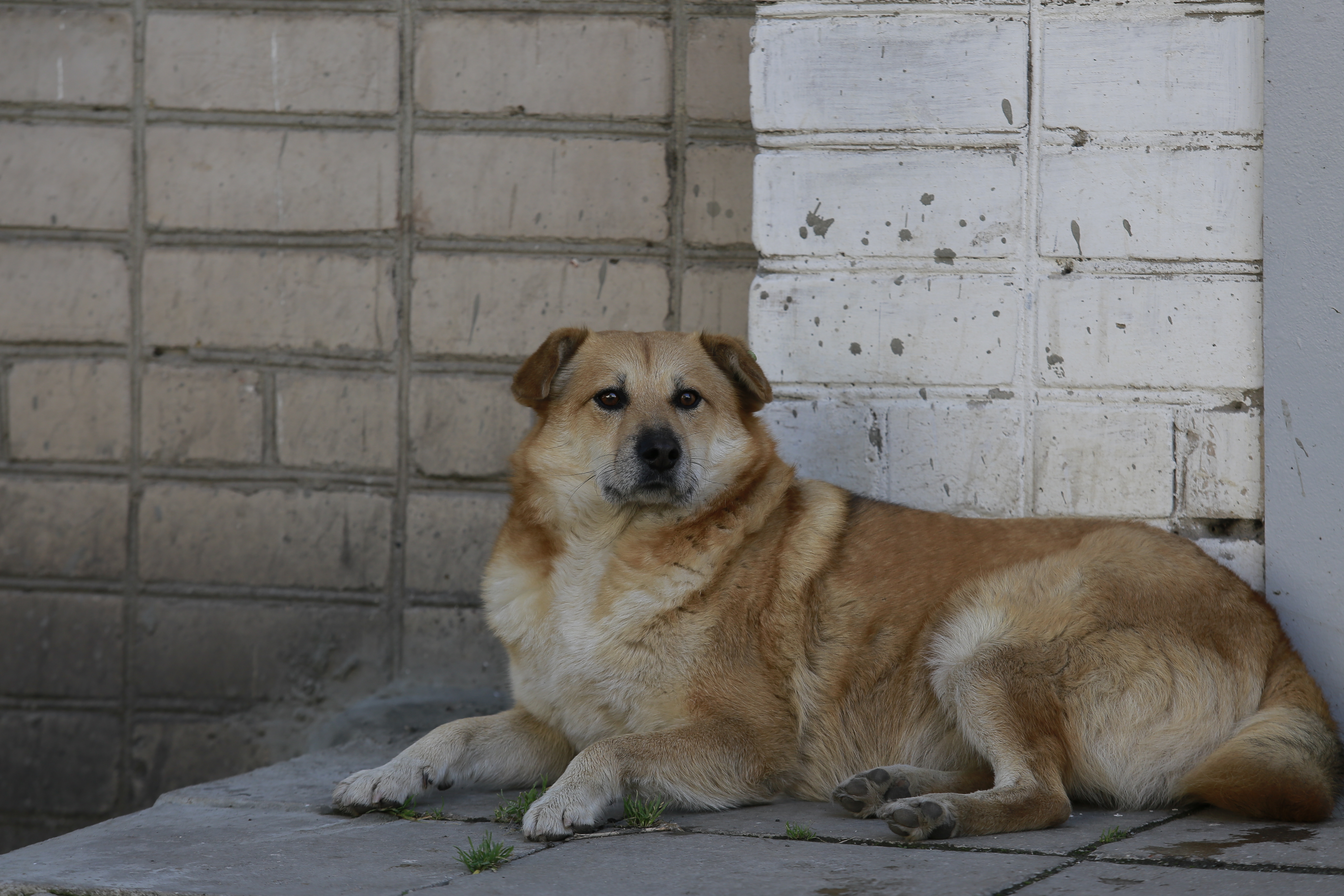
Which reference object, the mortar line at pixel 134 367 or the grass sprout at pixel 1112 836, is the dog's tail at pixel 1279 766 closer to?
the grass sprout at pixel 1112 836

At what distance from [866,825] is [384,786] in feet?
3.89

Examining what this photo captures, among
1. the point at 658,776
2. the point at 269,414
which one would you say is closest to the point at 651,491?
the point at 658,776

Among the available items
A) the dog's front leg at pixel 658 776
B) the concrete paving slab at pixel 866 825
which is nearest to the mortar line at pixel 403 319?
the dog's front leg at pixel 658 776

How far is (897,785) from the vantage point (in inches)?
115

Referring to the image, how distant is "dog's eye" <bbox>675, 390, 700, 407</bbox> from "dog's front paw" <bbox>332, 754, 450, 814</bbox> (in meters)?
1.19

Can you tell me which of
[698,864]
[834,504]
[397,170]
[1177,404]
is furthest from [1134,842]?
[397,170]

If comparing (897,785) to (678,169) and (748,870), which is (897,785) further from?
(678,169)

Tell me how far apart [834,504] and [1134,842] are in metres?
1.25

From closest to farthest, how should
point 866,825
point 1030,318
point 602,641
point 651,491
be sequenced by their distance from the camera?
1. point 866,825
2. point 602,641
3. point 651,491
4. point 1030,318

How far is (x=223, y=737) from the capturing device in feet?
15.3

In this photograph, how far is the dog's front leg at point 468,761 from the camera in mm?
2980

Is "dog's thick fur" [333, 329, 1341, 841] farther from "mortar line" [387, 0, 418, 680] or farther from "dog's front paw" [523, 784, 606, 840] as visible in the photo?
"mortar line" [387, 0, 418, 680]

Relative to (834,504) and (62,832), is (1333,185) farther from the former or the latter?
(62,832)

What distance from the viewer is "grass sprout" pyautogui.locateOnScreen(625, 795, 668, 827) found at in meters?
2.79
